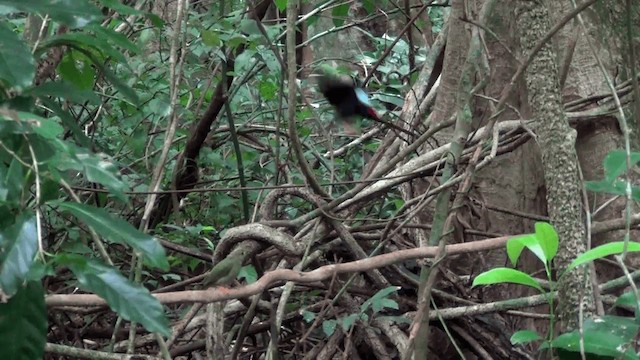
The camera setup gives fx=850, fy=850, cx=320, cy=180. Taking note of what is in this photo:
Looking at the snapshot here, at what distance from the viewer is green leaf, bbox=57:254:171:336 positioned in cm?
Answer: 103

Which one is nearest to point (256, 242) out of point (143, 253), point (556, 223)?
point (556, 223)

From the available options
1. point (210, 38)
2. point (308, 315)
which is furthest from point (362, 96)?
point (308, 315)

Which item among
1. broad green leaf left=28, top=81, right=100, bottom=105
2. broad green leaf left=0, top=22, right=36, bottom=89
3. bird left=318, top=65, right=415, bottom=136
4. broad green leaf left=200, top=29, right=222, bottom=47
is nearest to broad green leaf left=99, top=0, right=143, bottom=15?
broad green leaf left=28, top=81, right=100, bottom=105

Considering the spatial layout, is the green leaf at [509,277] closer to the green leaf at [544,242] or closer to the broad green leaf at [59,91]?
the green leaf at [544,242]

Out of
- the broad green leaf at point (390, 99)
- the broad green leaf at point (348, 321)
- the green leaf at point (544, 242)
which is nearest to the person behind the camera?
the green leaf at point (544, 242)

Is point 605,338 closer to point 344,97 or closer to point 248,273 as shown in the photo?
point 248,273

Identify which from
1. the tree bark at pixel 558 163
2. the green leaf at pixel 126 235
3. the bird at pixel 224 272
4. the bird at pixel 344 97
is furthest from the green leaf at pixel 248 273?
the bird at pixel 344 97

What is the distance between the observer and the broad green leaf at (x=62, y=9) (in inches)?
43.7

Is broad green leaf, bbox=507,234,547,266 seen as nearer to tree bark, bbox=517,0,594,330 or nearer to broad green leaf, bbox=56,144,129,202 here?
tree bark, bbox=517,0,594,330

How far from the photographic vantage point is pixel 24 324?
111 cm

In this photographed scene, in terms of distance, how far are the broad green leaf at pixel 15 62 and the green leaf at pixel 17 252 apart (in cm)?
17

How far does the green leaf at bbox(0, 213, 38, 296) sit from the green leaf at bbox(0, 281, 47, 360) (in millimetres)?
104

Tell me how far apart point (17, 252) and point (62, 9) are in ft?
1.16

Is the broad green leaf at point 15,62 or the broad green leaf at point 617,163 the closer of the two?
the broad green leaf at point 15,62
